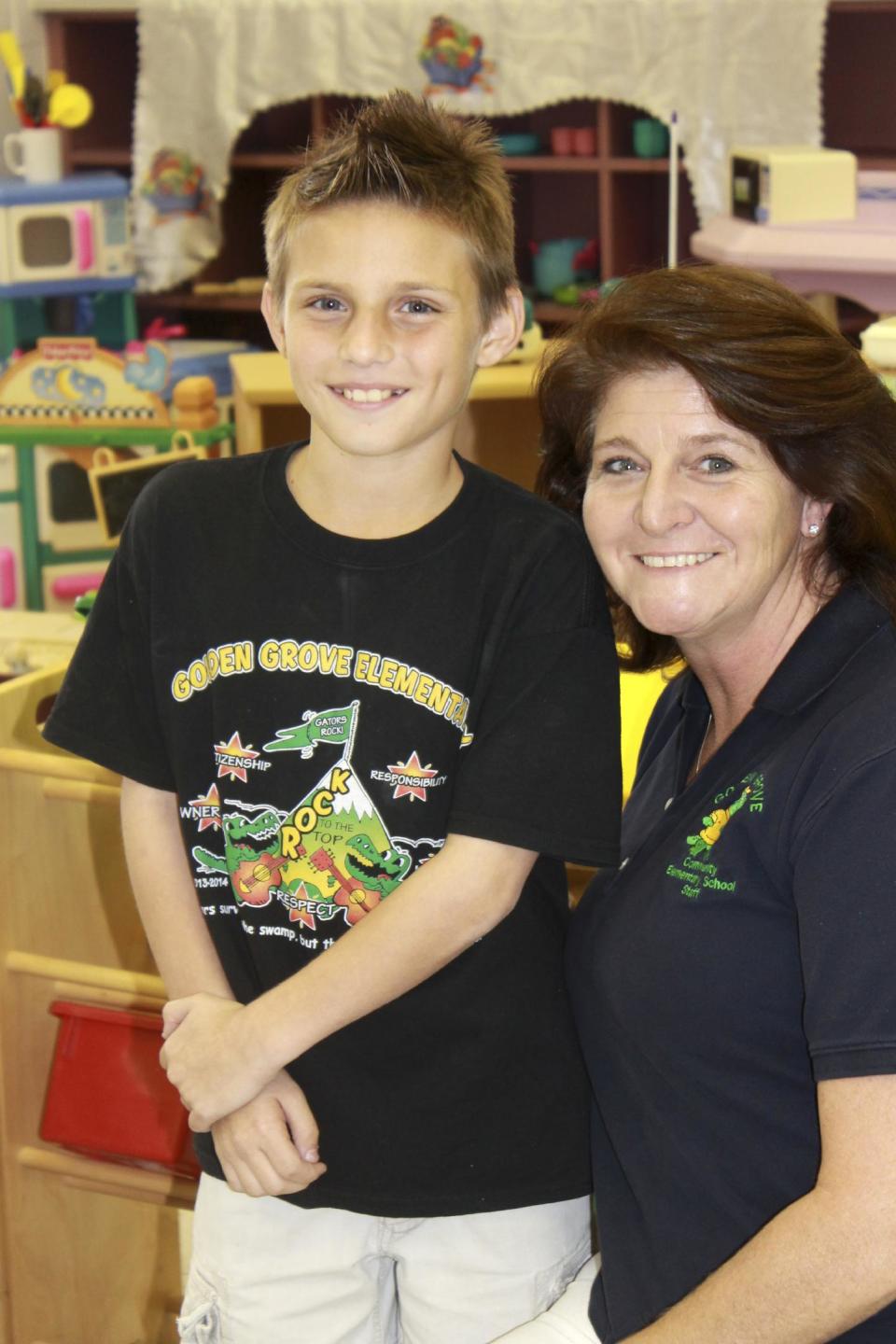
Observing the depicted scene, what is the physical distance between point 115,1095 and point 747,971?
826 mm

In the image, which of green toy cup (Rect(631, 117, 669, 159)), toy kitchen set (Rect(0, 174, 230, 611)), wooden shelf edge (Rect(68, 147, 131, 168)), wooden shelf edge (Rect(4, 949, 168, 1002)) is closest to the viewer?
wooden shelf edge (Rect(4, 949, 168, 1002))

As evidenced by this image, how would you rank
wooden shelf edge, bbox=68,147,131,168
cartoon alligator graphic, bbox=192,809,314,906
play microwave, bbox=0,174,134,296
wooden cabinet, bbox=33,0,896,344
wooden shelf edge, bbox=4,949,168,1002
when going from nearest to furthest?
cartoon alligator graphic, bbox=192,809,314,906, wooden shelf edge, bbox=4,949,168,1002, play microwave, bbox=0,174,134,296, wooden cabinet, bbox=33,0,896,344, wooden shelf edge, bbox=68,147,131,168

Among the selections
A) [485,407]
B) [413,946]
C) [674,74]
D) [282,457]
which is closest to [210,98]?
[674,74]

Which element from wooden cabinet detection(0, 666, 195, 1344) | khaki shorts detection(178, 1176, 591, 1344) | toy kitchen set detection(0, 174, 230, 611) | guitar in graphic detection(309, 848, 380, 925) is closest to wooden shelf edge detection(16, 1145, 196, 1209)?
wooden cabinet detection(0, 666, 195, 1344)

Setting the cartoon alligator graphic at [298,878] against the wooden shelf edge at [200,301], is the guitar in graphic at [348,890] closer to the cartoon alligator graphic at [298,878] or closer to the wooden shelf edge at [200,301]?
the cartoon alligator graphic at [298,878]

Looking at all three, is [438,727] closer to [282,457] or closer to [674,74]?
[282,457]

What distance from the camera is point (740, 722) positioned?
1.03 meters

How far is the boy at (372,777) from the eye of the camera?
3.35 ft

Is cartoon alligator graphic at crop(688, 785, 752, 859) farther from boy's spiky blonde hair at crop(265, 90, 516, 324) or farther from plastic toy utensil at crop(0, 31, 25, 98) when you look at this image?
plastic toy utensil at crop(0, 31, 25, 98)

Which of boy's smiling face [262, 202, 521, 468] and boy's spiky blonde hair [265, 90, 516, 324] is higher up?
boy's spiky blonde hair [265, 90, 516, 324]

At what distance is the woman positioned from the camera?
0.86 metres

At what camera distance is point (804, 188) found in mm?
2557

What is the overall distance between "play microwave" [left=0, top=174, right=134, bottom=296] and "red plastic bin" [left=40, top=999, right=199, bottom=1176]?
2635 mm

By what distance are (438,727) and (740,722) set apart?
0.19 m
